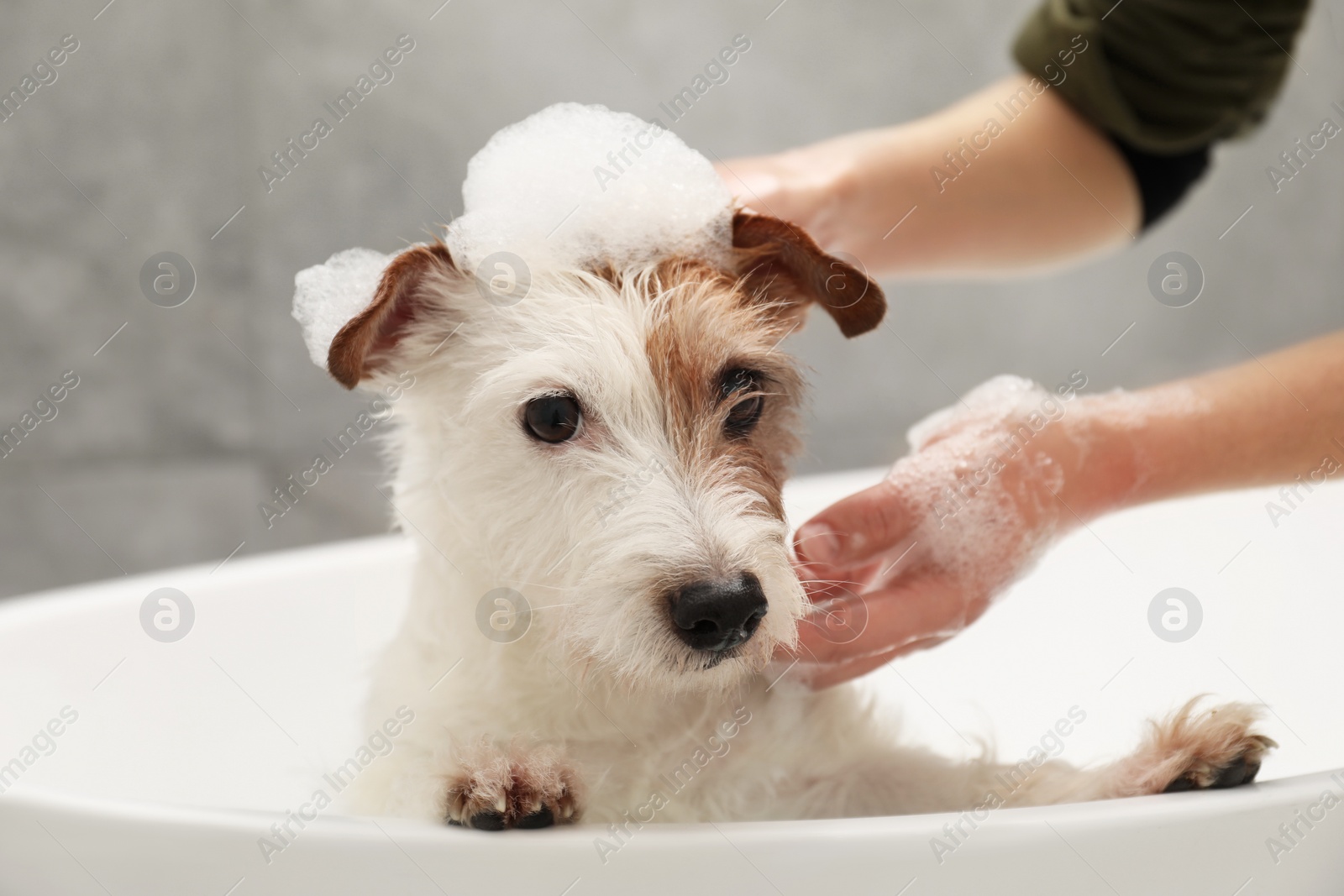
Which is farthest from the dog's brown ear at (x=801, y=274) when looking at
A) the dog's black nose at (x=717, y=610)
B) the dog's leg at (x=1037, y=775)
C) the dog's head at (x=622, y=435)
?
the dog's leg at (x=1037, y=775)

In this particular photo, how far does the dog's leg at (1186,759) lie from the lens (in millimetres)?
998

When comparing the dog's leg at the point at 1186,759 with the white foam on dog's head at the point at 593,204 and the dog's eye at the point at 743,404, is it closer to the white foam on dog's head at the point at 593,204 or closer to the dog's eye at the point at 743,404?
the dog's eye at the point at 743,404

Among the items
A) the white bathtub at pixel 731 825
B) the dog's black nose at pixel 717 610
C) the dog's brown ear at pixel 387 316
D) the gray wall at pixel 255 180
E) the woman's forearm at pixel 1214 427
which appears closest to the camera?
the white bathtub at pixel 731 825

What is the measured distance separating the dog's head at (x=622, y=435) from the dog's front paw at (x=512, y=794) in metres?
0.12

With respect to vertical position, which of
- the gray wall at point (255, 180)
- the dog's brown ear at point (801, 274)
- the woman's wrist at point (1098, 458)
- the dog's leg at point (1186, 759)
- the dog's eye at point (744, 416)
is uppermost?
the woman's wrist at point (1098, 458)

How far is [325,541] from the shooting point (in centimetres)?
308

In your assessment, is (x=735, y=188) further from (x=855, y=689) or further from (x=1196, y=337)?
(x=1196, y=337)

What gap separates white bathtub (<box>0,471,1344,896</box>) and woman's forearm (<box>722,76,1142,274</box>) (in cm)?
51

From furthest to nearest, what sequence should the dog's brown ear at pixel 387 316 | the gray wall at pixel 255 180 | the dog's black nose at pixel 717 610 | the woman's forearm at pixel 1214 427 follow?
the gray wall at pixel 255 180 → the woman's forearm at pixel 1214 427 → the dog's brown ear at pixel 387 316 → the dog's black nose at pixel 717 610

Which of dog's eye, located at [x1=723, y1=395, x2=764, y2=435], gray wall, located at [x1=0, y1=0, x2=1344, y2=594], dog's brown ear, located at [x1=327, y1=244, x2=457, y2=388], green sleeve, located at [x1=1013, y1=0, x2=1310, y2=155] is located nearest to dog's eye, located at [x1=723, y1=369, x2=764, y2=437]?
dog's eye, located at [x1=723, y1=395, x2=764, y2=435]

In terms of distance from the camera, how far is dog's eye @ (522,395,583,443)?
3.78ft

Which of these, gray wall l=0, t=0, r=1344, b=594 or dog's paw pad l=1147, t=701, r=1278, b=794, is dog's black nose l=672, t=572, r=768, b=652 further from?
gray wall l=0, t=0, r=1344, b=594

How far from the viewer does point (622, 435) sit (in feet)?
3.69

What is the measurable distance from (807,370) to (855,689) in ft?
1.38
